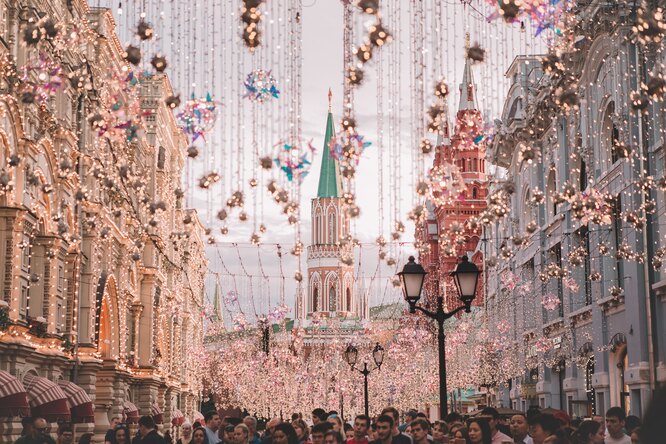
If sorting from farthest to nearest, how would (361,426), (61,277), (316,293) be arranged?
1. (316,293)
2. (61,277)
3. (361,426)

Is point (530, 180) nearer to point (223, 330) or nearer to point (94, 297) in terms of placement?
point (94, 297)


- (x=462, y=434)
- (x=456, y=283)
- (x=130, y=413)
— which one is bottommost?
(x=130, y=413)

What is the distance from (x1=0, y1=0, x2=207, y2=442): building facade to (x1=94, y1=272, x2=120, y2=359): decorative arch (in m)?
0.09

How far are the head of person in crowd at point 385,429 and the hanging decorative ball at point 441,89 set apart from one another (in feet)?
12.1

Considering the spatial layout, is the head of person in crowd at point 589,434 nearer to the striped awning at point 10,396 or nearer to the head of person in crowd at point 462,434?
the head of person in crowd at point 462,434

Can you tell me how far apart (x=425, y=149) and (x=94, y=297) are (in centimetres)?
2670

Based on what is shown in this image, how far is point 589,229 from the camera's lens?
38.2 m

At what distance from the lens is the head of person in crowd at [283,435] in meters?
12.3

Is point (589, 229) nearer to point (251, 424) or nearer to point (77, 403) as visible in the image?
point (77, 403)

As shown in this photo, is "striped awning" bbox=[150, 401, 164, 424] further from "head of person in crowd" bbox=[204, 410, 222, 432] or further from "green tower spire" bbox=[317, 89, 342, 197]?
"green tower spire" bbox=[317, 89, 342, 197]

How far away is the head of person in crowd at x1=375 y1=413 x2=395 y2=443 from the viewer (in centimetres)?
1187

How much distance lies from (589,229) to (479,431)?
28045 millimetres

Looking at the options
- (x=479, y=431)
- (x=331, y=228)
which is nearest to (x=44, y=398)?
(x=479, y=431)

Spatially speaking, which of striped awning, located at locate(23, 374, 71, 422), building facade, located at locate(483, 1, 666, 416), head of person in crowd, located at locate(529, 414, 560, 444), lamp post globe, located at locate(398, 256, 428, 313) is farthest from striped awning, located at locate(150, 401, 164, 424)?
head of person in crowd, located at locate(529, 414, 560, 444)
